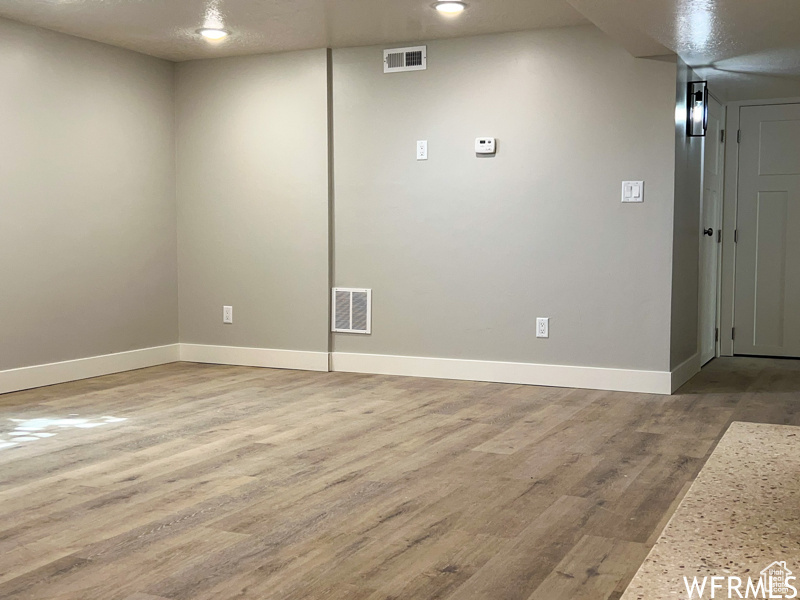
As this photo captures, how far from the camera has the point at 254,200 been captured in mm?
5684

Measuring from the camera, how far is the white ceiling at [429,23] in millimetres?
3725

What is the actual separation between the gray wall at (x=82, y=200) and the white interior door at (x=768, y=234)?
170 inches

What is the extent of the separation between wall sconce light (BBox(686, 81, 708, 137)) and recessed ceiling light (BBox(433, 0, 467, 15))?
1.52 meters

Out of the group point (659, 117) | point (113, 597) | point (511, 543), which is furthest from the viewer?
point (659, 117)

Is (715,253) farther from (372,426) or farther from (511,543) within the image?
(511,543)

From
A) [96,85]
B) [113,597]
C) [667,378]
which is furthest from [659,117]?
[113,597]

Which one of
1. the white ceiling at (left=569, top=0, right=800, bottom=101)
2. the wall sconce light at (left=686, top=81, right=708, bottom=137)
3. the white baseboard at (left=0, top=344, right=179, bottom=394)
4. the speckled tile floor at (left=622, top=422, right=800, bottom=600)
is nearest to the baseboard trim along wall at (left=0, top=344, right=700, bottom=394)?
the white baseboard at (left=0, top=344, right=179, bottom=394)

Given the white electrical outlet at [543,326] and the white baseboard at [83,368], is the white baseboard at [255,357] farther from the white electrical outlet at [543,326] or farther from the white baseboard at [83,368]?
the white electrical outlet at [543,326]

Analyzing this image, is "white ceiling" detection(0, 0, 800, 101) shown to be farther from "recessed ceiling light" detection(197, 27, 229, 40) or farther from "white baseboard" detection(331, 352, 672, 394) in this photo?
"white baseboard" detection(331, 352, 672, 394)

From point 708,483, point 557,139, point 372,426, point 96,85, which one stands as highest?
point 96,85

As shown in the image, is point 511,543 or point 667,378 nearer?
point 511,543

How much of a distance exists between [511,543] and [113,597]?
1.06 m

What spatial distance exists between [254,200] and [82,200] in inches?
43.9

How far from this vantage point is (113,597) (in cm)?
195
